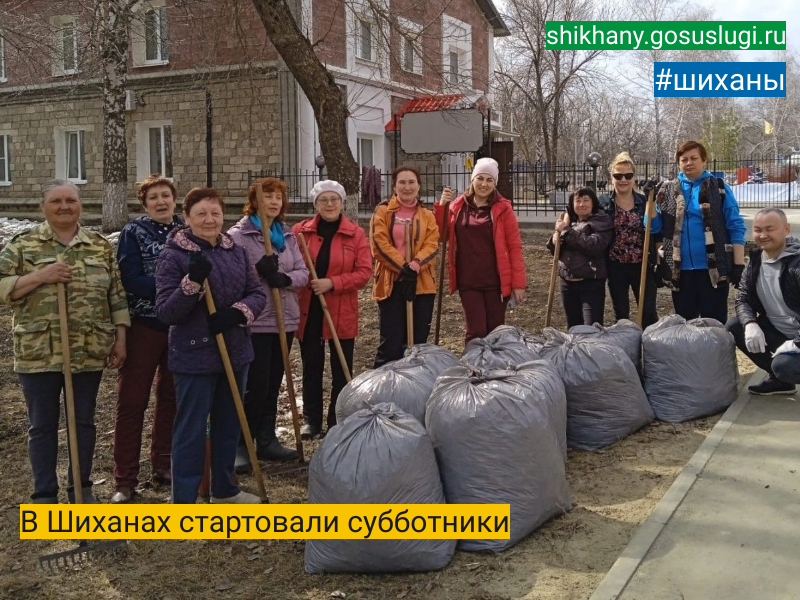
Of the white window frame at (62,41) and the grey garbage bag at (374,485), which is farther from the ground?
the white window frame at (62,41)

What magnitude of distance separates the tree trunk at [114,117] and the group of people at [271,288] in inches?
371

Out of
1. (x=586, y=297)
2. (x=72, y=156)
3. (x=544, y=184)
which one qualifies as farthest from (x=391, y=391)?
(x=72, y=156)

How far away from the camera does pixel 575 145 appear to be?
48.5 m

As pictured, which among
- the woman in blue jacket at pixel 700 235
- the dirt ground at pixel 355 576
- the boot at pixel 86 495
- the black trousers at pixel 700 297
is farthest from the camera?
the black trousers at pixel 700 297

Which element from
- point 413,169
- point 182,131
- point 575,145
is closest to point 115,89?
point 182,131

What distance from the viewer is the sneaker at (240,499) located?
4.11 m

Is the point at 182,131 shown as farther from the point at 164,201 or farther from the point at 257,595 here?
the point at 257,595

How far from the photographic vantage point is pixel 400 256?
5.47 m

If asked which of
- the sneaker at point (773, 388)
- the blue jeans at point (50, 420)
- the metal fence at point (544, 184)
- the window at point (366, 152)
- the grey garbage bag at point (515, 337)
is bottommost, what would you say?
the sneaker at point (773, 388)

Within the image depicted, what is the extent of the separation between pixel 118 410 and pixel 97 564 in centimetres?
90

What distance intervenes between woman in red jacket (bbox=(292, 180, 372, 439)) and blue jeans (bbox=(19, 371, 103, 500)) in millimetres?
1530

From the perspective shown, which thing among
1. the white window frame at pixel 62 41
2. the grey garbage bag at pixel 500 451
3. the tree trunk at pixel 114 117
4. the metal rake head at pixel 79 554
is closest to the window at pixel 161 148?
the white window frame at pixel 62 41

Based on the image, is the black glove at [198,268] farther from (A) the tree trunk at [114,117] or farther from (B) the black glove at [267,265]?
(A) the tree trunk at [114,117]
